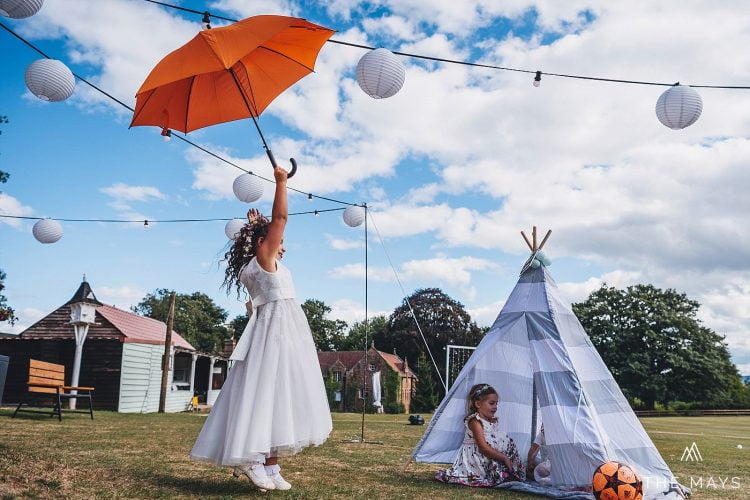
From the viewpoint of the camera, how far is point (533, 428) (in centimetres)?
651

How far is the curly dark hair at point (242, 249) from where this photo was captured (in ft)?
15.0

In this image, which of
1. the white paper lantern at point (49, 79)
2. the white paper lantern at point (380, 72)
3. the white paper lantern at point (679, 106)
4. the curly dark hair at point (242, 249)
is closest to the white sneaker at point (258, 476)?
the curly dark hair at point (242, 249)

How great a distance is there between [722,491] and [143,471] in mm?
5296

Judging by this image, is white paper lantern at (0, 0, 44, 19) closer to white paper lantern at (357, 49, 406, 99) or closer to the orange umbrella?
the orange umbrella

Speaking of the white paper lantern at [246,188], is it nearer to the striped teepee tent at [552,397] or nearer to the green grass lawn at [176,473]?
the green grass lawn at [176,473]

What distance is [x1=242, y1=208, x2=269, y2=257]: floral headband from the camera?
4598 mm

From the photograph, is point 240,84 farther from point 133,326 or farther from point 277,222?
point 133,326

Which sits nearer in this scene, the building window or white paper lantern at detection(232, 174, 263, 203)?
white paper lantern at detection(232, 174, 263, 203)

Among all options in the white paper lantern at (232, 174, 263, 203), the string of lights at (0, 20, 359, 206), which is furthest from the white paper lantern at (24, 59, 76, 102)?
the white paper lantern at (232, 174, 263, 203)

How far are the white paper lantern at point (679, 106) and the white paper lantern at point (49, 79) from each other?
276 inches

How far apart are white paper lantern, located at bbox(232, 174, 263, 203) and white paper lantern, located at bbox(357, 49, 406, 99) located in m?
4.05

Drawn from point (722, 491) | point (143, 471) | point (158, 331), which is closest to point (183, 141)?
point (143, 471)

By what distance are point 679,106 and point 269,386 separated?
5.55 meters

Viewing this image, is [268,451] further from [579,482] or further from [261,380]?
[579,482]
